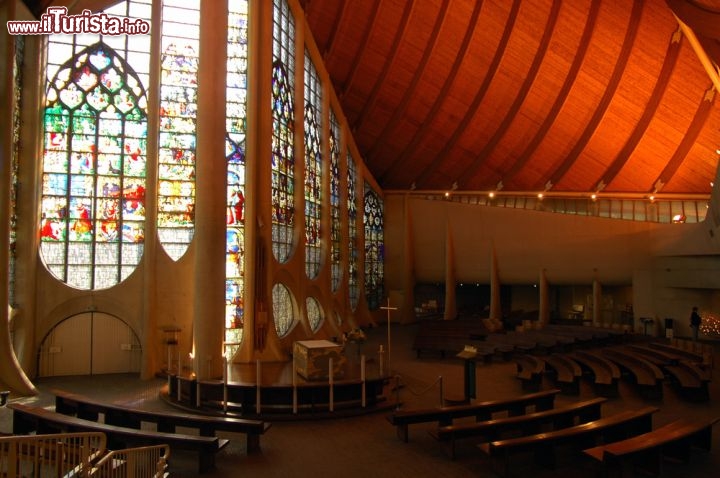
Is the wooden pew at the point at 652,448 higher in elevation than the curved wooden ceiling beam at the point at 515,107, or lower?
lower

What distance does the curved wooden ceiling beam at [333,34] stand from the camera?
21.8 m

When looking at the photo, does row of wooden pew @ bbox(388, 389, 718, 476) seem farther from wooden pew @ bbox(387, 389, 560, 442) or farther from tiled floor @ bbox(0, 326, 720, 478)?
tiled floor @ bbox(0, 326, 720, 478)

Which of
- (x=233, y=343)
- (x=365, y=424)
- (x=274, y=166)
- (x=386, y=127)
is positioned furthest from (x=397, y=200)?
(x=365, y=424)

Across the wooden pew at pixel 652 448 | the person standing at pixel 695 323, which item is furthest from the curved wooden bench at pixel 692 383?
the person standing at pixel 695 323

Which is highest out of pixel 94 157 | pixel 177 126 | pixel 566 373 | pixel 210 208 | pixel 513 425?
pixel 177 126

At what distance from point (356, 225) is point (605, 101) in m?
11.5

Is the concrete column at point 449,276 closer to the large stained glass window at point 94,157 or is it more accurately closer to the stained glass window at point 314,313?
the stained glass window at point 314,313

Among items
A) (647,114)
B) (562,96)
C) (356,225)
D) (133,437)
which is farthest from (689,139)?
(133,437)

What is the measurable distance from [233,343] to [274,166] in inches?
208

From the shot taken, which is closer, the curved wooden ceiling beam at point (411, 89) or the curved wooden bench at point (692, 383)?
the curved wooden bench at point (692, 383)

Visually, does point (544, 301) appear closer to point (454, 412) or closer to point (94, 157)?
point (454, 412)

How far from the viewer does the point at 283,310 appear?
56.4 feet

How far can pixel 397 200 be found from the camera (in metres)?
28.8

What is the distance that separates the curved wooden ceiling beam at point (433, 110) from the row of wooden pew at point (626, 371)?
12.9 meters
